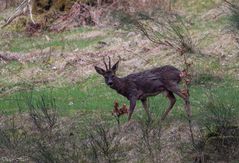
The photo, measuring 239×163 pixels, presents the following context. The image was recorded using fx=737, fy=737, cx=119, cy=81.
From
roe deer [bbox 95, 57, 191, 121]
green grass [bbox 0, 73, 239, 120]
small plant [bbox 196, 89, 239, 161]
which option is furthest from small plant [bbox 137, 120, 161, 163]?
roe deer [bbox 95, 57, 191, 121]

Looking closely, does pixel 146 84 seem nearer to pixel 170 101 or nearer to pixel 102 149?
pixel 170 101

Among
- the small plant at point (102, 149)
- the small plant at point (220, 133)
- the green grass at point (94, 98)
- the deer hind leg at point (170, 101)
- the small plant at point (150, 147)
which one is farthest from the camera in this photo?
the green grass at point (94, 98)

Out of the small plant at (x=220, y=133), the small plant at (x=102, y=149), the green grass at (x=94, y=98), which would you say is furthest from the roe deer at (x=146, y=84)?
the small plant at (x=220, y=133)

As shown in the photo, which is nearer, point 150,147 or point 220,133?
point 220,133

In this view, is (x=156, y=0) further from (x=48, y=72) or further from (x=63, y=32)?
(x=48, y=72)

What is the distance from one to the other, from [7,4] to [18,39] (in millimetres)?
6085

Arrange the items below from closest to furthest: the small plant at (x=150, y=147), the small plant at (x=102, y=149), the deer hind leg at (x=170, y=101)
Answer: the small plant at (x=102, y=149)
the small plant at (x=150, y=147)
the deer hind leg at (x=170, y=101)

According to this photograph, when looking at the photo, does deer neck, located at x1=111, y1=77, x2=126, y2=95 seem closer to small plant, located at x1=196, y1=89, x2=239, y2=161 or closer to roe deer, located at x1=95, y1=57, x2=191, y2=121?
roe deer, located at x1=95, y1=57, x2=191, y2=121

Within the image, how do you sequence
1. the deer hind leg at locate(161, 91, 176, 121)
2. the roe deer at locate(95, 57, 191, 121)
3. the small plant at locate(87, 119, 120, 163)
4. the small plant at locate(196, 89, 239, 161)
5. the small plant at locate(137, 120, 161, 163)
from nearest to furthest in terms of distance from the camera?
the small plant at locate(87, 119, 120, 163), the small plant at locate(196, 89, 239, 161), the small plant at locate(137, 120, 161, 163), the deer hind leg at locate(161, 91, 176, 121), the roe deer at locate(95, 57, 191, 121)

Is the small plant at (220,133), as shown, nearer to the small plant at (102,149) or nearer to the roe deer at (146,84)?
the small plant at (102,149)

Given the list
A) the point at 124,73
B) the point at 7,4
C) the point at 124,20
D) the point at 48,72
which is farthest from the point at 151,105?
the point at 7,4

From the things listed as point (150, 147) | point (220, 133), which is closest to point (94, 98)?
point (150, 147)

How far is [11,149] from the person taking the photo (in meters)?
12.7

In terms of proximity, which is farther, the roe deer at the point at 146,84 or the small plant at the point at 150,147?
the roe deer at the point at 146,84
